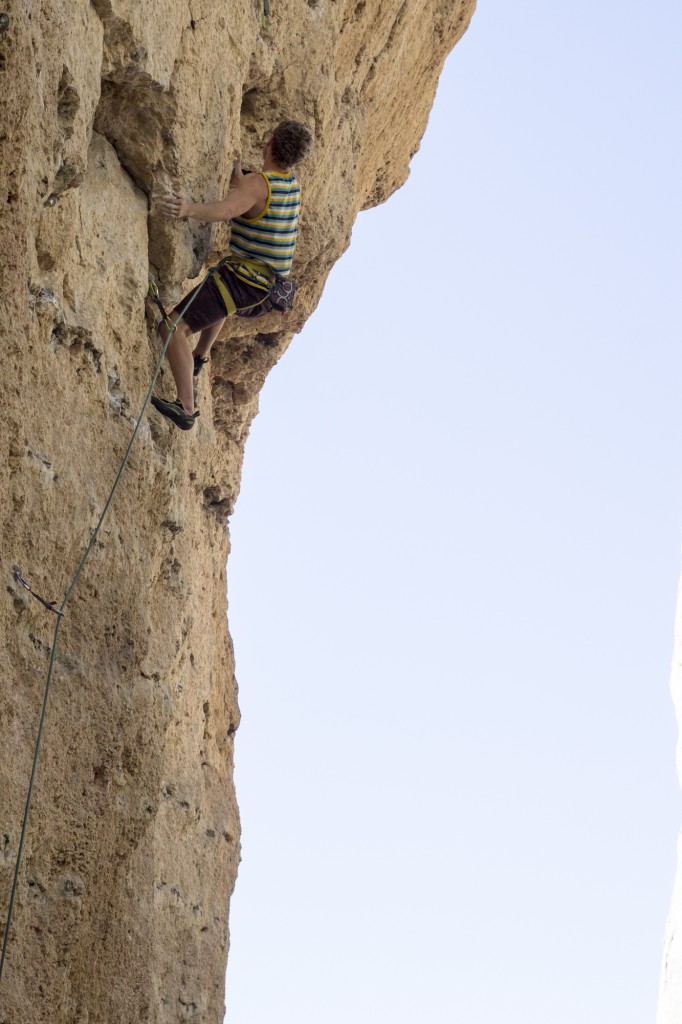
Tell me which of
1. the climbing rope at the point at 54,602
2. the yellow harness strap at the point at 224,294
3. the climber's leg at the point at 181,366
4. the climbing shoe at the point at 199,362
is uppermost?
the yellow harness strap at the point at 224,294

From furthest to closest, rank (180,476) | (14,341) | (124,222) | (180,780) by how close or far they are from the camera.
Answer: (180,780)
(180,476)
(124,222)
(14,341)

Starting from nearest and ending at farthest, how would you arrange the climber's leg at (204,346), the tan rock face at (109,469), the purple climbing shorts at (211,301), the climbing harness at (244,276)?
the tan rock face at (109,469) < the purple climbing shorts at (211,301) < the climbing harness at (244,276) < the climber's leg at (204,346)

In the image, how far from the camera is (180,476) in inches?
243

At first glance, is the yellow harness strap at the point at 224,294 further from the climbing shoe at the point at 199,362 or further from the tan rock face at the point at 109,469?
the climbing shoe at the point at 199,362

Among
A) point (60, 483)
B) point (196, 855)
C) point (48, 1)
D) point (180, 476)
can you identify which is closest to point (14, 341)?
point (60, 483)

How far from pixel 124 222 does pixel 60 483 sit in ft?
4.69

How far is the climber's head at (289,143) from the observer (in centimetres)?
629

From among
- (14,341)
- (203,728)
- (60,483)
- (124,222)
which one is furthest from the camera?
(203,728)

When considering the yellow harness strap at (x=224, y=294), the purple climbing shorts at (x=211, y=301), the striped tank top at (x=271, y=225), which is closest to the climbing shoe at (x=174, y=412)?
the purple climbing shorts at (x=211, y=301)

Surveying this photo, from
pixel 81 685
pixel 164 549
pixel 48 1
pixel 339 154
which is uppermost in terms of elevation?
pixel 339 154

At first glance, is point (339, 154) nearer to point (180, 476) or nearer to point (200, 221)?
point (200, 221)

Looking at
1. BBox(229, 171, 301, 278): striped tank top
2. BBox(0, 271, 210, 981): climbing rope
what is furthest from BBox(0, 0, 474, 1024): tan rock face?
BBox(229, 171, 301, 278): striped tank top

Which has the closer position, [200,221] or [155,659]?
[155,659]

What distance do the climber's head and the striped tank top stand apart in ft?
0.27
